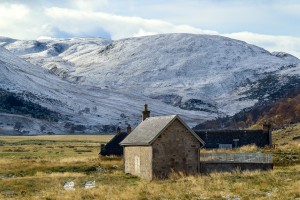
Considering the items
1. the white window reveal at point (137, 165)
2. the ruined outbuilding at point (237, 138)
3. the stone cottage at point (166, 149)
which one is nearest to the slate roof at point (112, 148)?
the ruined outbuilding at point (237, 138)

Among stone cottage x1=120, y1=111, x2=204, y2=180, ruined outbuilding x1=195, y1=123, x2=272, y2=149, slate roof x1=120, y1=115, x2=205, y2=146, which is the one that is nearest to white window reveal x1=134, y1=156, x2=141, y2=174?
stone cottage x1=120, y1=111, x2=204, y2=180

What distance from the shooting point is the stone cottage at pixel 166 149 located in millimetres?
39312

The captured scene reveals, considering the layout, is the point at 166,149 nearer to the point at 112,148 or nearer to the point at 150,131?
the point at 150,131

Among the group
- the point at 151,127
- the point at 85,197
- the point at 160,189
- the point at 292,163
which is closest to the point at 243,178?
the point at 160,189

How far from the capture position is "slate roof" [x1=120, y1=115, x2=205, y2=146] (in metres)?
39.6

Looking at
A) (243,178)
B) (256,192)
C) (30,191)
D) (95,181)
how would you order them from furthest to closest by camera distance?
(95,181) → (30,191) → (243,178) → (256,192)

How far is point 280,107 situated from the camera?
16325cm

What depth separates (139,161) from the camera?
136 ft

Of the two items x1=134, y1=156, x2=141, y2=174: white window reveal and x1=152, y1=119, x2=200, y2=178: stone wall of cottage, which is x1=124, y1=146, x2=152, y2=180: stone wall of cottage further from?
x1=152, y1=119, x2=200, y2=178: stone wall of cottage

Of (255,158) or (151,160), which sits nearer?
(151,160)

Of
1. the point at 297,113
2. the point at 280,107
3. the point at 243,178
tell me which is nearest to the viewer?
the point at 243,178

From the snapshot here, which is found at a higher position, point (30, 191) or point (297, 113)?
point (297, 113)

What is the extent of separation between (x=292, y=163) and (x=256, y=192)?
2519 cm

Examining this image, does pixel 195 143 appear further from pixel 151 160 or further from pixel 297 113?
pixel 297 113
